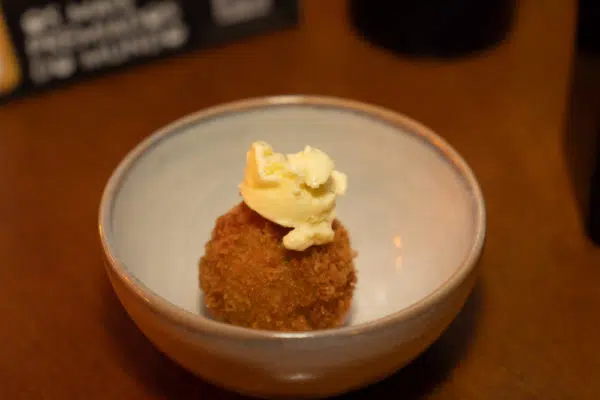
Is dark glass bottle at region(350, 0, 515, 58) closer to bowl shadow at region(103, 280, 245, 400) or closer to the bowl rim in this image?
the bowl rim

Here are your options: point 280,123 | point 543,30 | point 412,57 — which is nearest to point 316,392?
point 280,123

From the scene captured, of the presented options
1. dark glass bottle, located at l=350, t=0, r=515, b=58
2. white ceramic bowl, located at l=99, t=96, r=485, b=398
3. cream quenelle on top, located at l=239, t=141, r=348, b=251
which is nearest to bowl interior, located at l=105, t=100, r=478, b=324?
white ceramic bowl, located at l=99, t=96, r=485, b=398

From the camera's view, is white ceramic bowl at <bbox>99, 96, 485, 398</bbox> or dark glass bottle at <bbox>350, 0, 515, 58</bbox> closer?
white ceramic bowl at <bbox>99, 96, 485, 398</bbox>

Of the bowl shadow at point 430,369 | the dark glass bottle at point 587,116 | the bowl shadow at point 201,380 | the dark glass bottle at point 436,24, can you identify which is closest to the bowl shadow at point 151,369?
the bowl shadow at point 201,380

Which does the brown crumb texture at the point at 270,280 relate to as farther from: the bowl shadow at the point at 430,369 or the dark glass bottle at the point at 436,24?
the dark glass bottle at the point at 436,24

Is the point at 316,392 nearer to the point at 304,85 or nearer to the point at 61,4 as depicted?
the point at 304,85

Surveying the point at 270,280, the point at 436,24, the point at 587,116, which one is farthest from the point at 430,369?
the point at 436,24

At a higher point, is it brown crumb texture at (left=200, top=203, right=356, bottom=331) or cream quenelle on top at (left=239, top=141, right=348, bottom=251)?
cream quenelle on top at (left=239, top=141, right=348, bottom=251)
